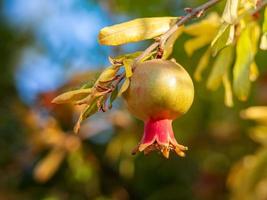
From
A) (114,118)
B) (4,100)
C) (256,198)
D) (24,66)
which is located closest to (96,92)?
(256,198)

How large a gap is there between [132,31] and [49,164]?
1459mm

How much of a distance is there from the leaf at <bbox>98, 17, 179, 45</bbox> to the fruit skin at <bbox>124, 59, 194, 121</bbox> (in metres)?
0.11

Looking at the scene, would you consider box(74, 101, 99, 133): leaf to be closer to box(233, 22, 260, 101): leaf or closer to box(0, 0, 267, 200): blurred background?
box(233, 22, 260, 101): leaf

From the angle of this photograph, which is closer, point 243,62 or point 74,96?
point 74,96

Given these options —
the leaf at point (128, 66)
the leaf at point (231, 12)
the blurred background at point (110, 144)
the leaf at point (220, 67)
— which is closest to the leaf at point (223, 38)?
the leaf at point (231, 12)

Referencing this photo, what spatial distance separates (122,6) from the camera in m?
2.24

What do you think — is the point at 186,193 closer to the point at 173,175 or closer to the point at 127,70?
the point at 173,175

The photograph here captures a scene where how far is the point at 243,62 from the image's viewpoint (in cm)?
117

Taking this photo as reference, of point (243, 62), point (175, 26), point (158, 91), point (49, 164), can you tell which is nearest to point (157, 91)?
point (158, 91)

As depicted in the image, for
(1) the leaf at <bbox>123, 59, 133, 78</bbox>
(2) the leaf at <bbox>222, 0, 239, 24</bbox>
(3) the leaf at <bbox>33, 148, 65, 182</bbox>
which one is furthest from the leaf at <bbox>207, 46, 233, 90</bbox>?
(3) the leaf at <bbox>33, 148, 65, 182</bbox>

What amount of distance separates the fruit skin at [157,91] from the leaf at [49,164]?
1.55m

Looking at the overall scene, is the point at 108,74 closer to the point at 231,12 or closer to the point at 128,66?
the point at 128,66

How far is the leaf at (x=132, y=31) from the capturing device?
1003mm

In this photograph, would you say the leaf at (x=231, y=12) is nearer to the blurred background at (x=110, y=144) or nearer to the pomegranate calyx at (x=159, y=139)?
the pomegranate calyx at (x=159, y=139)
